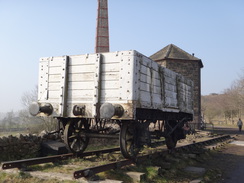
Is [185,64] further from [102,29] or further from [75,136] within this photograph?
[75,136]

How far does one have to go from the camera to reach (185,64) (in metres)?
26.8

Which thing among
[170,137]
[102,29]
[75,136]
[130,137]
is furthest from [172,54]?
[130,137]

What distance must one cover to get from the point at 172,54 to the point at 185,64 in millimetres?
1736

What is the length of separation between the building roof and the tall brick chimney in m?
5.80

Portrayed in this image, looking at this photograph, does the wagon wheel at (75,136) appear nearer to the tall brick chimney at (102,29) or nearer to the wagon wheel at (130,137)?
the wagon wheel at (130,137)

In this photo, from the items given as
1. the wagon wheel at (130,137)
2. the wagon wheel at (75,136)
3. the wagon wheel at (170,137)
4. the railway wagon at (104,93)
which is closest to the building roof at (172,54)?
the wagon wheel at (170,137)

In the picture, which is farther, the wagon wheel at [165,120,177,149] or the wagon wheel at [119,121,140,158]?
the wagon wheel at [165,120,177,149]

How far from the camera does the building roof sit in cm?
2640

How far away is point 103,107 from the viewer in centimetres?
545

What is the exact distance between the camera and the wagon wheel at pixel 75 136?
6664 millimetres

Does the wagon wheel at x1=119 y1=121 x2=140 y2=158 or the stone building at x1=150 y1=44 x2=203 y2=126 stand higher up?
the stone building at x1=150 y1=44 x2=203 y2=126

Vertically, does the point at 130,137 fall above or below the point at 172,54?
below

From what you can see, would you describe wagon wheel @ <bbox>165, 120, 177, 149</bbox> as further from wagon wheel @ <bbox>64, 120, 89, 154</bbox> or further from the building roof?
the building roof

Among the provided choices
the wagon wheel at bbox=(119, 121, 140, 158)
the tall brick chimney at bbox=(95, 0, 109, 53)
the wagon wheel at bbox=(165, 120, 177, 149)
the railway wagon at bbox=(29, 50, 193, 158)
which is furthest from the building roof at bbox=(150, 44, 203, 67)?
the wagon wheel at bbox=(119, 121, 140, 158)
